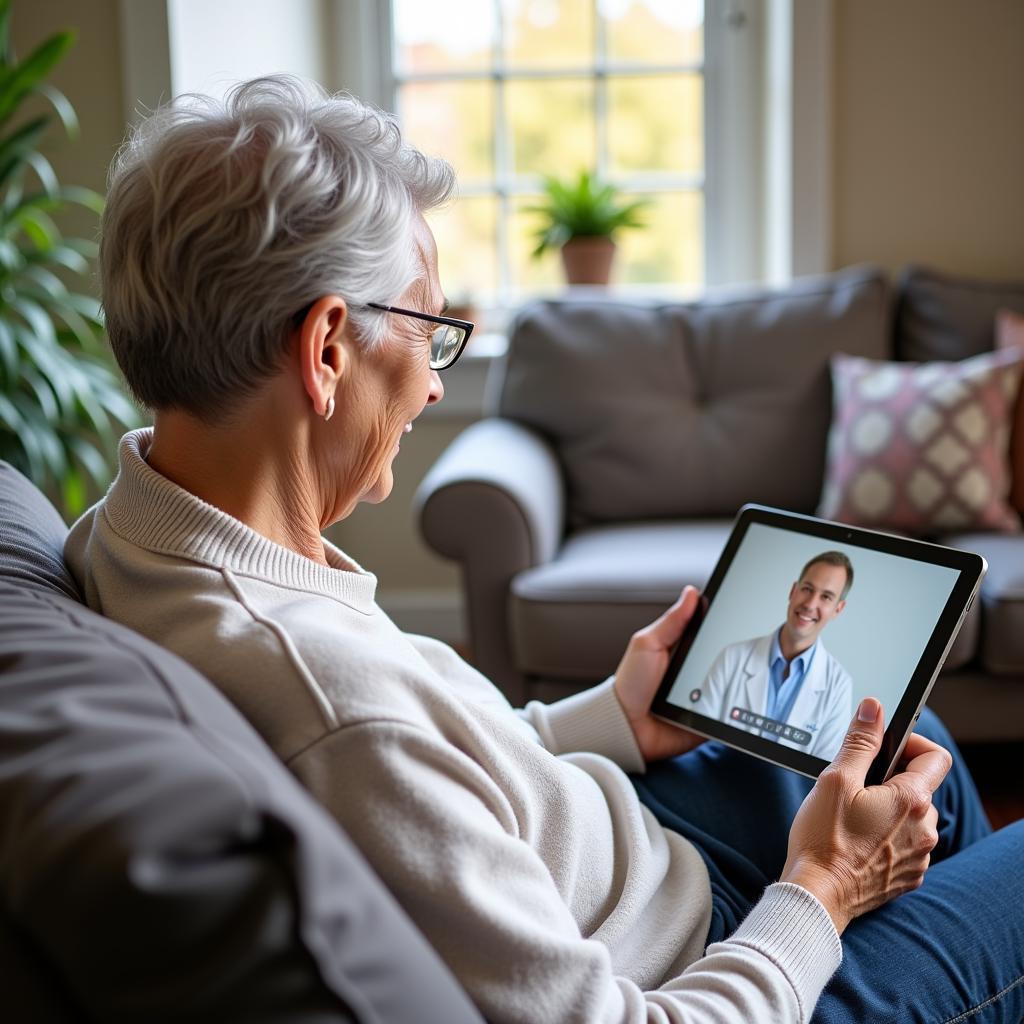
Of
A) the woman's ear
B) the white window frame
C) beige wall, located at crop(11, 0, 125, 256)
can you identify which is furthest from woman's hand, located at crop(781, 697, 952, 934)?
the white window frame

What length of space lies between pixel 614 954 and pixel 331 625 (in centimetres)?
35

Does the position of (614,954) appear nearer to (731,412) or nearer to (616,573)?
(616,573)

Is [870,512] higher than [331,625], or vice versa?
[331,625]

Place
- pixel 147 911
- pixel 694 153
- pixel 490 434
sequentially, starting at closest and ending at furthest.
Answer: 1. pixel 147 911
2. pixel 490 434
3. pixel 694 153

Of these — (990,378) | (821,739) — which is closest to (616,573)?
(990,378)

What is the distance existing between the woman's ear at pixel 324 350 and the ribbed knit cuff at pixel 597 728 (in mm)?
499

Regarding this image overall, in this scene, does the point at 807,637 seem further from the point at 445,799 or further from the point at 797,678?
the point at 445,799

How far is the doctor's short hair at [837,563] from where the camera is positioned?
41.6 inches

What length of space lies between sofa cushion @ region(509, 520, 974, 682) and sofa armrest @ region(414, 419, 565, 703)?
1.8 inches

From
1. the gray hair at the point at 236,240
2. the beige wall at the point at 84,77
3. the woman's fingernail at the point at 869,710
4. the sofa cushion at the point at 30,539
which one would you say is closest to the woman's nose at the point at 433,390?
the gray hair at the point at 236,240

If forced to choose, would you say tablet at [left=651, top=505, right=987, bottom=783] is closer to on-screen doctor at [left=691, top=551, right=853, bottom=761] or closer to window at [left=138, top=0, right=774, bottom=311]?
on-screen doctor at [left=691, top=551, right=853, bottom=761]

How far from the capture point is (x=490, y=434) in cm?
244

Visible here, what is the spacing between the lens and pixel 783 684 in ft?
3.43

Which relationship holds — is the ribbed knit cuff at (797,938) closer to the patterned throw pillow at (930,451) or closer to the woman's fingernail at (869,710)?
the woman's fingernail at (869,710)
